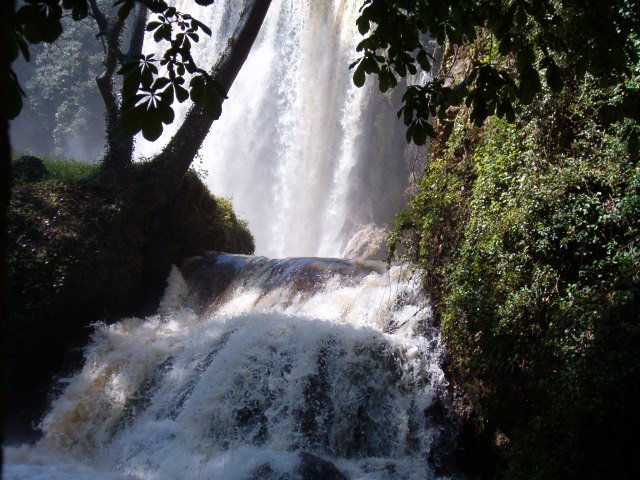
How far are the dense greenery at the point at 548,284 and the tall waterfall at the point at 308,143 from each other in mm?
12404

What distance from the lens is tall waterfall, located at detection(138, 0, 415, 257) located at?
67.0ft

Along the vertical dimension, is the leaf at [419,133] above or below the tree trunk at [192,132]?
below

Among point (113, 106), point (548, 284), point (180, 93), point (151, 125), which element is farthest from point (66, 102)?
point (151, 125)

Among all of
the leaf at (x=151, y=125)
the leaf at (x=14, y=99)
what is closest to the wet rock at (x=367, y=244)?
the leaf at (x=151, y=125)

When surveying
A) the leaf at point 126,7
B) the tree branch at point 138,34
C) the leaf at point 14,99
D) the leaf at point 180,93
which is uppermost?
the tree branch at point 138,34

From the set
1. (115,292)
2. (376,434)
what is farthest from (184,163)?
(376,434)

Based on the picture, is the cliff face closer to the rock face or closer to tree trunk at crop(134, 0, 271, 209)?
tree trunk at crop(134, 0, 271, 209)

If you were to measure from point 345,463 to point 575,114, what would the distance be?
4055mm

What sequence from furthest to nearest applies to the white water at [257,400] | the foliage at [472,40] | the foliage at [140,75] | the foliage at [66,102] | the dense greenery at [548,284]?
the foliage at [66,102], the white water at [257,400], the dense greenery at [548,284], the foliage at [472,40], the foliage at [140,75]

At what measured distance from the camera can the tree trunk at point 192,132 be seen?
36.6ft

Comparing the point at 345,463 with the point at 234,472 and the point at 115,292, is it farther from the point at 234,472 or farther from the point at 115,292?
the point at 115,292

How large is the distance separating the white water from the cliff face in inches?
Result: 24.6

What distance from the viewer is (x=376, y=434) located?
6223mm

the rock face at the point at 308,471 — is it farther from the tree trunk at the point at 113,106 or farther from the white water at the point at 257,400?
the tree trunk at the point at 113,106
